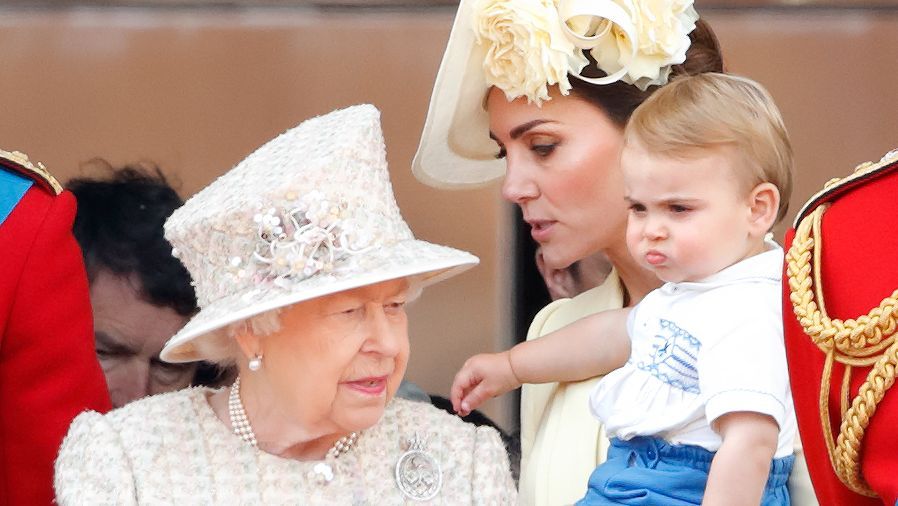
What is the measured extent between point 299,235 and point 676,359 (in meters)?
0.48

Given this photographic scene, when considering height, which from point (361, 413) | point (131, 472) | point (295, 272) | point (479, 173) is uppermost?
point (479, 173)

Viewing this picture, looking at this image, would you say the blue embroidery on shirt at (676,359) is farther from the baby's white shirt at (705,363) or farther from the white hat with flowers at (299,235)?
the white hat with flowers at (299,235)

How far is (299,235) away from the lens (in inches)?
74.6

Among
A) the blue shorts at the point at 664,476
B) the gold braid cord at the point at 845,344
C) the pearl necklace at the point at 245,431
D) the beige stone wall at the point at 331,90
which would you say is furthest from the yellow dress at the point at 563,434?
the gold braid cord at the point at 845,344

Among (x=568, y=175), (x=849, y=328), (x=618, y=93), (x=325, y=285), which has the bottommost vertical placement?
(x=325, y=285)

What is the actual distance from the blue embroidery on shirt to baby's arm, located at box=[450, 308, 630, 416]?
28 cm

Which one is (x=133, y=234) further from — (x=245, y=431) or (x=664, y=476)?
(x=664, y=476)

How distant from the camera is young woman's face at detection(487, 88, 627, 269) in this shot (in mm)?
2311

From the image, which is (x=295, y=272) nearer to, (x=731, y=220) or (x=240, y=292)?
(x=240, y=292)

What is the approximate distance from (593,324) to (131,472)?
73cm

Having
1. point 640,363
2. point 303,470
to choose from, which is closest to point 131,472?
point 303,470

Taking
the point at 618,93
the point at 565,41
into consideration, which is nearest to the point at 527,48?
the point at 565,41

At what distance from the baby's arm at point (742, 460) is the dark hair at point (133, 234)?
3.73 feet

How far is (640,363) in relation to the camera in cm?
203
